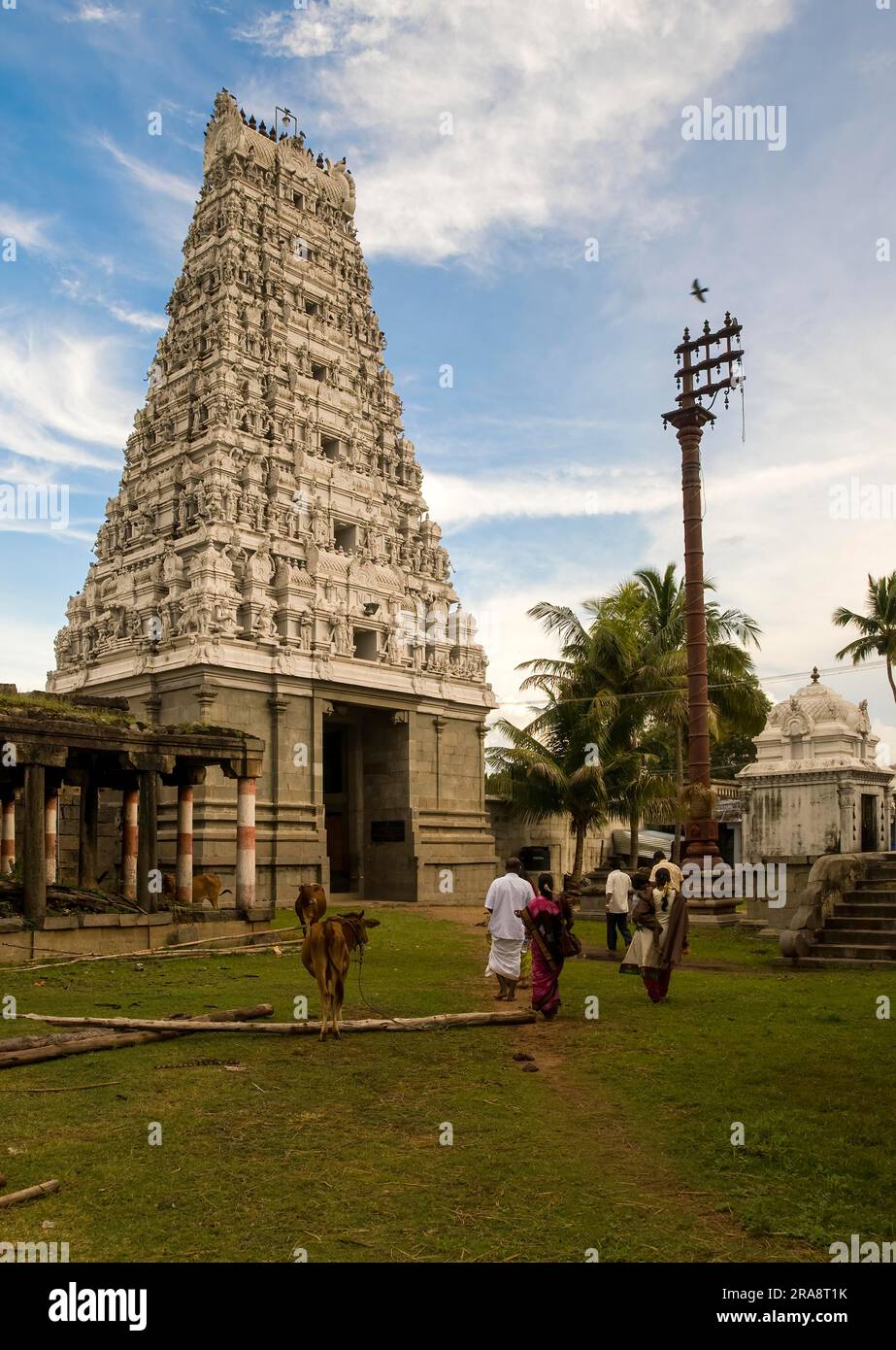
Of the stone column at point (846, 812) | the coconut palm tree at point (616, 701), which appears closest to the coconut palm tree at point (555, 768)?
the coconut palm tree at point (616, 701)

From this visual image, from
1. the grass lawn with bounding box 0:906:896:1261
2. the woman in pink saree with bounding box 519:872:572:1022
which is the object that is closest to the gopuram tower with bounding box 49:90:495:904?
the woman in pink saree with bounding box 519:872:572:1022

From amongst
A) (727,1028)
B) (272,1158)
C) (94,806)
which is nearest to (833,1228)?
(272,1158)

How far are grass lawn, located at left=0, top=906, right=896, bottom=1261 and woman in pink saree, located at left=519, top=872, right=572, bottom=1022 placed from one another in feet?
0.99

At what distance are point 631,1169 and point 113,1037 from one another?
5.38 meters

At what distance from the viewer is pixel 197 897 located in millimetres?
24000

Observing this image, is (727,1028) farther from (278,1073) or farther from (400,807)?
(400,807)

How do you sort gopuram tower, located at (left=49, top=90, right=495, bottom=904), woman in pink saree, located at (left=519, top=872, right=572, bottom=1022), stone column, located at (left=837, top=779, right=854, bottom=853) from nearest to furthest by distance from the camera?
woman in pink saree, located at (left=519, top=872, right=572, bottom=1022)
stone column, located at (left=837, top=779, right=854, bottom=853)
gopuram tower, located at (left=49, top=90, right=495, bottom=904)

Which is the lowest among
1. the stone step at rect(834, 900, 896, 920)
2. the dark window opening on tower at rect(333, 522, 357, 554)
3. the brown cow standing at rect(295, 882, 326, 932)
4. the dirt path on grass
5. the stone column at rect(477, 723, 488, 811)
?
the dirt path on grass

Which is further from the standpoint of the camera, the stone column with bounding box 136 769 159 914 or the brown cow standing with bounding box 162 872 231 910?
the brown cow standing with bounding box 162 872 231 910

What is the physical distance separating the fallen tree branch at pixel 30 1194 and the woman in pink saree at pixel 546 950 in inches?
255

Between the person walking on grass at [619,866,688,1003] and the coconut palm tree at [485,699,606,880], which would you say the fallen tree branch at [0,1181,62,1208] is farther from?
the coconut palm tree at [485,699,606,880]

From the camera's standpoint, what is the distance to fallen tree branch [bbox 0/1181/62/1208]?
572 cm

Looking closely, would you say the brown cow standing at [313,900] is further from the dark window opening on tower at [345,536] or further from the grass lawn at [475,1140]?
the dark window opening on tower at [345,536]

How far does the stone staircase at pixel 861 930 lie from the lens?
15.9 metres
